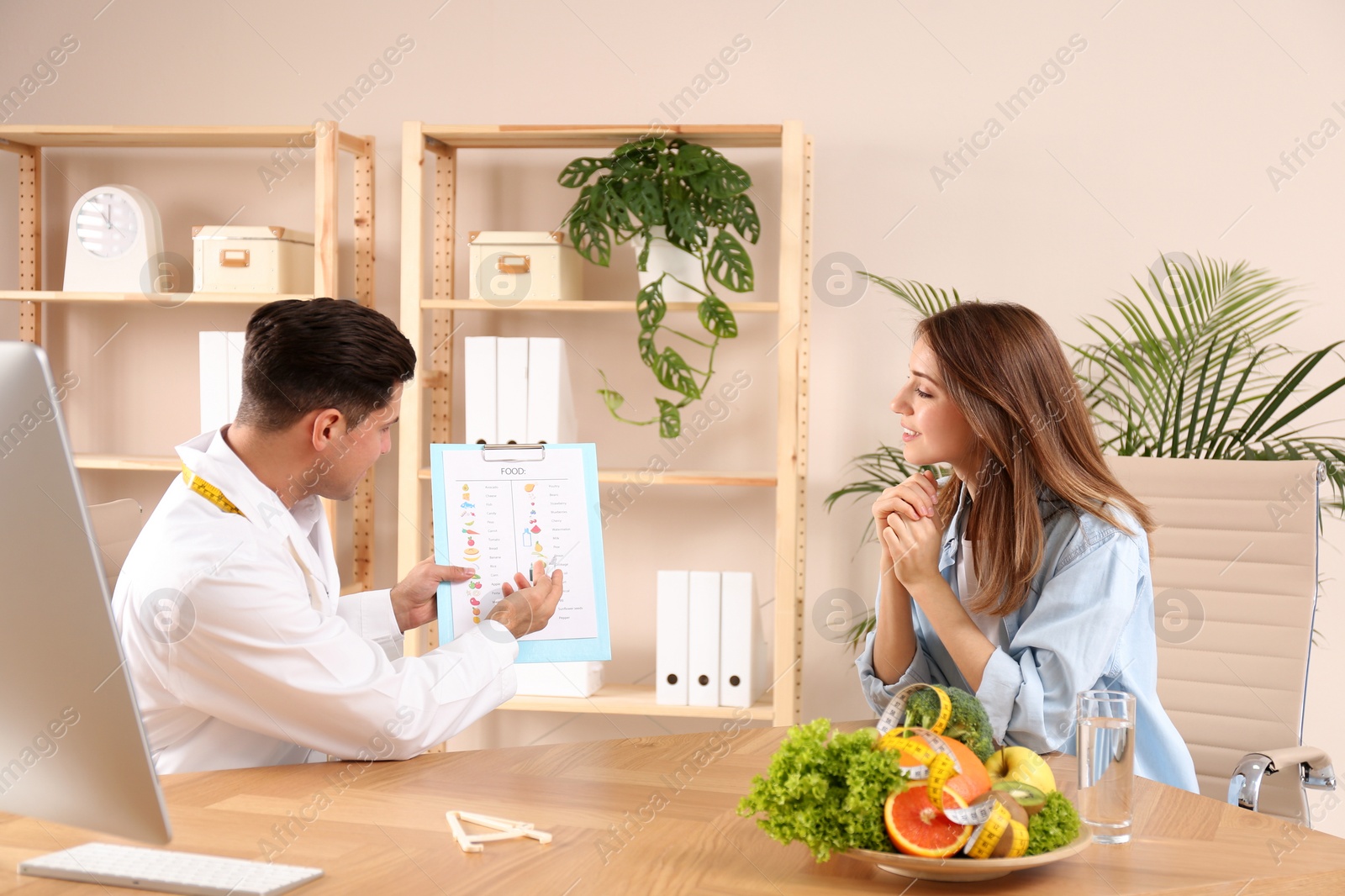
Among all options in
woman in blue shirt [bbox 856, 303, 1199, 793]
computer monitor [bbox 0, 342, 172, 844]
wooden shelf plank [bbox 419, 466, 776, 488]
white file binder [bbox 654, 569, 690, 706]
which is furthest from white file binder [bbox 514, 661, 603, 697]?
computer monitor [bbox 0, 342, 172, 844]

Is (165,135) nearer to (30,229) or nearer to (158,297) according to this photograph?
(158,297)

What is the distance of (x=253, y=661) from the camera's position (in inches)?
55.6

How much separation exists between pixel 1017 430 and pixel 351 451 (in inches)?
41.2

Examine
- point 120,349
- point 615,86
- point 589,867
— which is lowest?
point 589,867

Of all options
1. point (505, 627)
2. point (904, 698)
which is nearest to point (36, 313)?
point (505, 627)

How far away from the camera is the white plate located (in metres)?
0.97

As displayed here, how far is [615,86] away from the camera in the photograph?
316 cm

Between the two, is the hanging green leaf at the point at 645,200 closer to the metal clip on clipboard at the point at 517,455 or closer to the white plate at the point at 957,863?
the metal clip on clipboard at the point at 517,455

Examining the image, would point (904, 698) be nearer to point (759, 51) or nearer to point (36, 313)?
point (759, 51)

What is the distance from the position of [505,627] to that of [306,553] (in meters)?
0.32

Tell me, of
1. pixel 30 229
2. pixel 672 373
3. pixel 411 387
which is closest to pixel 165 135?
pixel 30 229

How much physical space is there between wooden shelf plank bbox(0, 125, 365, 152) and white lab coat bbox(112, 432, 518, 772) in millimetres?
1649

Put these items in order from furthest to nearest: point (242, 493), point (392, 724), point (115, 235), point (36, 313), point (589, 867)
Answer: point (36, 313)
point (115, 235)
point (242, 493)
point (392, 724)
point (589, 867)

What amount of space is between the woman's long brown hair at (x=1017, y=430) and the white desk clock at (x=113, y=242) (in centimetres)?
236
